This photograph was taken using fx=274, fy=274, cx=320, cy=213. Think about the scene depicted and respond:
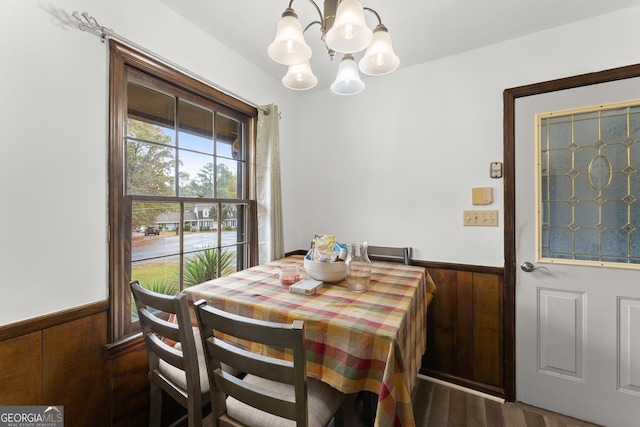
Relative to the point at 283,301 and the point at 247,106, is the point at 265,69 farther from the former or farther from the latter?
the point at 283,301

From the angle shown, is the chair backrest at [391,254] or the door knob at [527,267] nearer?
the door knob at [527,267]

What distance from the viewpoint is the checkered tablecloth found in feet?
2.93

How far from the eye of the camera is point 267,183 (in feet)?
7.43

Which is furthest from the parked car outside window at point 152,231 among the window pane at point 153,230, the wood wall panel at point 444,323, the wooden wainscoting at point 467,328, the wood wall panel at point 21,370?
the wood wall panel at point 444,323

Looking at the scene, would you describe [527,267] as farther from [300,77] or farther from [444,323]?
[300,77]

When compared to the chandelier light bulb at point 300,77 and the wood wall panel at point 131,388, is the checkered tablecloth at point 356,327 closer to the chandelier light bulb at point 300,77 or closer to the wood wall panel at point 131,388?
the wood wall panel at point 131,388

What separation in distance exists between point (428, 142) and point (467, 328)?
4.76 feet

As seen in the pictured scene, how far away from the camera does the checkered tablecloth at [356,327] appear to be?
2.93ft

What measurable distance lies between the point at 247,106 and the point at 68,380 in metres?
1.94

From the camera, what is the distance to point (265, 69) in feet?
7.71

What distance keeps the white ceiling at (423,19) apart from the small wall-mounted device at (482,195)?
105cm

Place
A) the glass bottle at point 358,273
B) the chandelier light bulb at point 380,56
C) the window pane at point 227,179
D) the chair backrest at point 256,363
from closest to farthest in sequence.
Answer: the chair backrest at point 256,363 → the chandelier light bulb at point 380,56 → the glass bottle at point 358,273 → the window pane at point 227,179

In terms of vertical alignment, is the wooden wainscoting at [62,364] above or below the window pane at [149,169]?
below

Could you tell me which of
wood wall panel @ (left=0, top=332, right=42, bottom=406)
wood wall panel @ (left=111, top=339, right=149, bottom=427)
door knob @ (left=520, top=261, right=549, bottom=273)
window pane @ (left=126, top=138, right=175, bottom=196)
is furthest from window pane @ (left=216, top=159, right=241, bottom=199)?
door knob @ (left=520, top=261, right=549, bottom=273)
